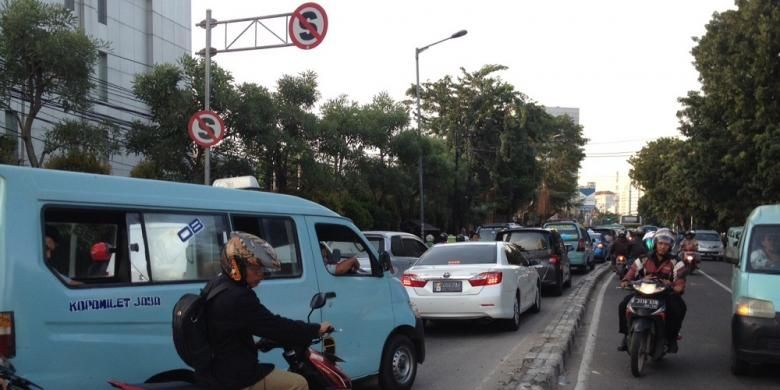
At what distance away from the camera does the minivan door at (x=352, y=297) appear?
6.41m

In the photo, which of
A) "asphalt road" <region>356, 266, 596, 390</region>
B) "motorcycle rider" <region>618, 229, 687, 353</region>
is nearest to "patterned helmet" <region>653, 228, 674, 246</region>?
"motorcycle rider" <region>618, 229, 687, 353</region>

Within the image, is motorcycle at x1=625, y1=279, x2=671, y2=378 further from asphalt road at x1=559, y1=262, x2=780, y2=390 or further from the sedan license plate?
the sedan license plate

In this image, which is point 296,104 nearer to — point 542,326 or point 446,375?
point 542,326

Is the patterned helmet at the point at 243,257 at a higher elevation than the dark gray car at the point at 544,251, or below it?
higher

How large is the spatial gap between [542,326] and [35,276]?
9435 millimetres

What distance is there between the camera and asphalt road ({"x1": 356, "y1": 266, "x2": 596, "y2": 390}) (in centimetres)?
804

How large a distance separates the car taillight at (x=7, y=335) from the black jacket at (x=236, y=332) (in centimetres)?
109

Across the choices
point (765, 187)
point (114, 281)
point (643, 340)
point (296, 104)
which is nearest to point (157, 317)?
point (114, 281)

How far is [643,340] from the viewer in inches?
314

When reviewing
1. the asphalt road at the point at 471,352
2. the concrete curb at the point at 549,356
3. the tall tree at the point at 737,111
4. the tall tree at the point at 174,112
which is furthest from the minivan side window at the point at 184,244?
the tall tree at the point at 737,111

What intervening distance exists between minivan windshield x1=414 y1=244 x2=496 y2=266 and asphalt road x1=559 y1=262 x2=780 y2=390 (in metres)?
1.88

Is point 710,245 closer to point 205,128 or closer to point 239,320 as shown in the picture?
point 205,128

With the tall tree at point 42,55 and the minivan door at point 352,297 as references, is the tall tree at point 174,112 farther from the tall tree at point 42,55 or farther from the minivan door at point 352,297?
the minivan door at point 352,297

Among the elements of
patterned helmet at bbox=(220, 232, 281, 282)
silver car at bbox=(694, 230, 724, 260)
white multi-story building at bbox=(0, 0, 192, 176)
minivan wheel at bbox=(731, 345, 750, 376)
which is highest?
white multi-story building at bbox=(0, 0, 192, 176)
